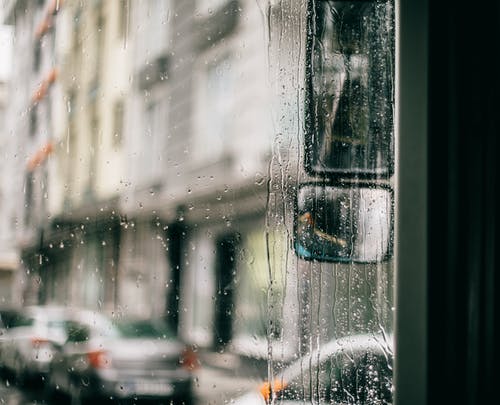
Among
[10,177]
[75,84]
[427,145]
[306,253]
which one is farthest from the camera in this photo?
[75,84]

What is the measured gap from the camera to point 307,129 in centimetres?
160

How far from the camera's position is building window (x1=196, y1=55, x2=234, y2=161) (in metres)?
5.17

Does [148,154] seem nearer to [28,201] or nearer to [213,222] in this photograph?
[213,222]

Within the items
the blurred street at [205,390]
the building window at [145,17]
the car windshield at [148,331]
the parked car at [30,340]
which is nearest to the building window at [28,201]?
the parked car at [30,340]

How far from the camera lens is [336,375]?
174 centimetres

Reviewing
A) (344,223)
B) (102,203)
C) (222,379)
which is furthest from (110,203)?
(344,223)

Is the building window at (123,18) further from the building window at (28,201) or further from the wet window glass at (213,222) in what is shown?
the building window at (28,201)

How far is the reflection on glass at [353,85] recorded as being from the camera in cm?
154

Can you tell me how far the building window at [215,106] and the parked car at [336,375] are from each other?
9.19 ft

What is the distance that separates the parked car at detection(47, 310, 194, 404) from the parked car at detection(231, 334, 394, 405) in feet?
2.10

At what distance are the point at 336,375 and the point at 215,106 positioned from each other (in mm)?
5745
